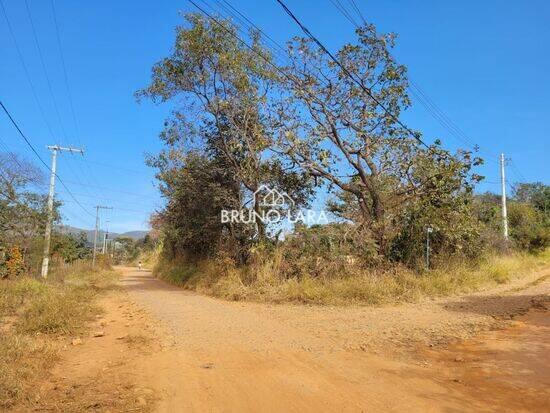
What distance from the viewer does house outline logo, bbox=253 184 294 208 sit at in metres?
16.6

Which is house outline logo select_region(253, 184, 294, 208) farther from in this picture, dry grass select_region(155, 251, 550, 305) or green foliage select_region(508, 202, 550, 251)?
green foliage select_region(508, 202, 550, 251)

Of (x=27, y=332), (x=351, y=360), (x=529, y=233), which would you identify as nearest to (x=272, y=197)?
(x=27, y=332)

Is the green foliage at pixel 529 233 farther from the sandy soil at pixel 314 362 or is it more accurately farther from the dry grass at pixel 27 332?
the dry grass at pixel 27 332

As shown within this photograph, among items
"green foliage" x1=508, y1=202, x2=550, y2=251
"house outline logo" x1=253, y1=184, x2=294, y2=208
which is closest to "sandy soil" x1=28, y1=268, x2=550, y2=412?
"house outline logo" x1=253, y1=184, x2=294, y2=208

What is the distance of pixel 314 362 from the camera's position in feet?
20.8

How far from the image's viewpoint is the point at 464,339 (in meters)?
7.95

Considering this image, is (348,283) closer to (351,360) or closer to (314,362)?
(351,360)

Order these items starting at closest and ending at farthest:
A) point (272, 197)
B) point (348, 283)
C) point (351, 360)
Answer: point (351, 360), point (348, 283), point (272, 197)

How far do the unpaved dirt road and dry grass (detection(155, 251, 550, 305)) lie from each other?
3.30 ft

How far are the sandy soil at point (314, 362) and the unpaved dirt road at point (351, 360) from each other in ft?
0.06

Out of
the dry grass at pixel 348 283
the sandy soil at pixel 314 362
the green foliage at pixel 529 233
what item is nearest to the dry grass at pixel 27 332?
the sandy soil at pixel 314 362

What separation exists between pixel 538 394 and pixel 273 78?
12.8 meters

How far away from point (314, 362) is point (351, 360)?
0.55 m

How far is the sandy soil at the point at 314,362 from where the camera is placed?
4.80 metres
